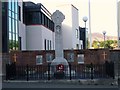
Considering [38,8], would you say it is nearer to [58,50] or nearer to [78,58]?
[78,58]

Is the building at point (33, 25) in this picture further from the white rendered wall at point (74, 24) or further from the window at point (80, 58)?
the white rendered wall at point (74, 24)

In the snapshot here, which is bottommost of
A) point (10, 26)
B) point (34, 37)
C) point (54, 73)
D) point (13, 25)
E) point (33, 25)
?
point (54, 73)

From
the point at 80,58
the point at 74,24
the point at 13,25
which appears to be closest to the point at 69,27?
the point at 74,24

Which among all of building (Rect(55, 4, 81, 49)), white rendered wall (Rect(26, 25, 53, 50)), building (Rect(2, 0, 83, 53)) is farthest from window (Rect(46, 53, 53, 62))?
building (Rect(55, 4, 81, 49))

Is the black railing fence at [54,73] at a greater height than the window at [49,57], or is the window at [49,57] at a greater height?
the window at [49,57]

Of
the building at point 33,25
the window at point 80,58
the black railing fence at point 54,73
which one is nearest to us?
the black railing fence at point 54,73

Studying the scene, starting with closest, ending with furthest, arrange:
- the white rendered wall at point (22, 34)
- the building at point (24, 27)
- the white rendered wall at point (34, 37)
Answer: the building at point (24, 27) → the white rendered wall at point (22, 34) → the white rendered wall at point (34, 37)

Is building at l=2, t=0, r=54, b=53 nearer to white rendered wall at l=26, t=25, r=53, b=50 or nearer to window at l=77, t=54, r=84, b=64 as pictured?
white rendered wall at l=26, t=25, r=53, b=50

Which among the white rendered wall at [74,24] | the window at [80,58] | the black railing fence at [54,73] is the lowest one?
the black railing fence at [54,73]

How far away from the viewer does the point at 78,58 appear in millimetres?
28141

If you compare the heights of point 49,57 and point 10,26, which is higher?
point 10,26

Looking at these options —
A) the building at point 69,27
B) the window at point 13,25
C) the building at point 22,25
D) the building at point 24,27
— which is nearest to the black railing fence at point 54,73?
the building at point 24,27

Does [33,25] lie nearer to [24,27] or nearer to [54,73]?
[24,27]

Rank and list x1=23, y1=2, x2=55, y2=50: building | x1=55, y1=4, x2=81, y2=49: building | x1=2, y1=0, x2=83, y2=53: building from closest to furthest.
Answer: x1=2, y1=0, x2=83, y2=53: building
x1=23, y1=2, x2=55, y2=50: building
x1=55, y1=4, x2=81, y2=49: building
